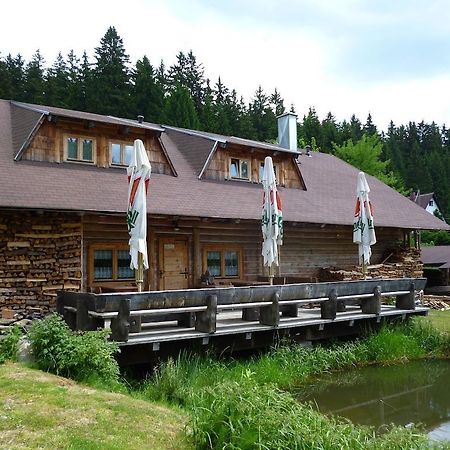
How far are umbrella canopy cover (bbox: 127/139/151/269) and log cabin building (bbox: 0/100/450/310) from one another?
7.98ft

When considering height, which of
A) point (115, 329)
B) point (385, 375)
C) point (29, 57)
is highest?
point (29, 57)

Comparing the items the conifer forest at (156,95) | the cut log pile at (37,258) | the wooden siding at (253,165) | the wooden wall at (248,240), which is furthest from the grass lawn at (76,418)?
the conifer forest at (156,95)

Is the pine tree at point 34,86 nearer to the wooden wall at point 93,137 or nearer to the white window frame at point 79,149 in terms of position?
the wooden wall at point 93,137

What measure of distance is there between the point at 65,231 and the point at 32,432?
7964mm

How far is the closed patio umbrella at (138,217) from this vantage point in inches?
376

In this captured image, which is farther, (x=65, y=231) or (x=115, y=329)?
(x=65, y=231)

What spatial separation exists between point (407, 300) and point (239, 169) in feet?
24.6

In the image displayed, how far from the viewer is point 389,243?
68.5 feet

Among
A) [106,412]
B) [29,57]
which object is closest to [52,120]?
[106,412]

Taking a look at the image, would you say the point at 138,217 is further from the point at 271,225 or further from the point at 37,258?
the point at 37,258

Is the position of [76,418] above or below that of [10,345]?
below

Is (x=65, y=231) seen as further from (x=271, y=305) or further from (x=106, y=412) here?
(x=106, y=412)

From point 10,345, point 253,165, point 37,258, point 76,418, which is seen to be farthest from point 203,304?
point 253,165

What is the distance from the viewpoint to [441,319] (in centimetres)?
1534
